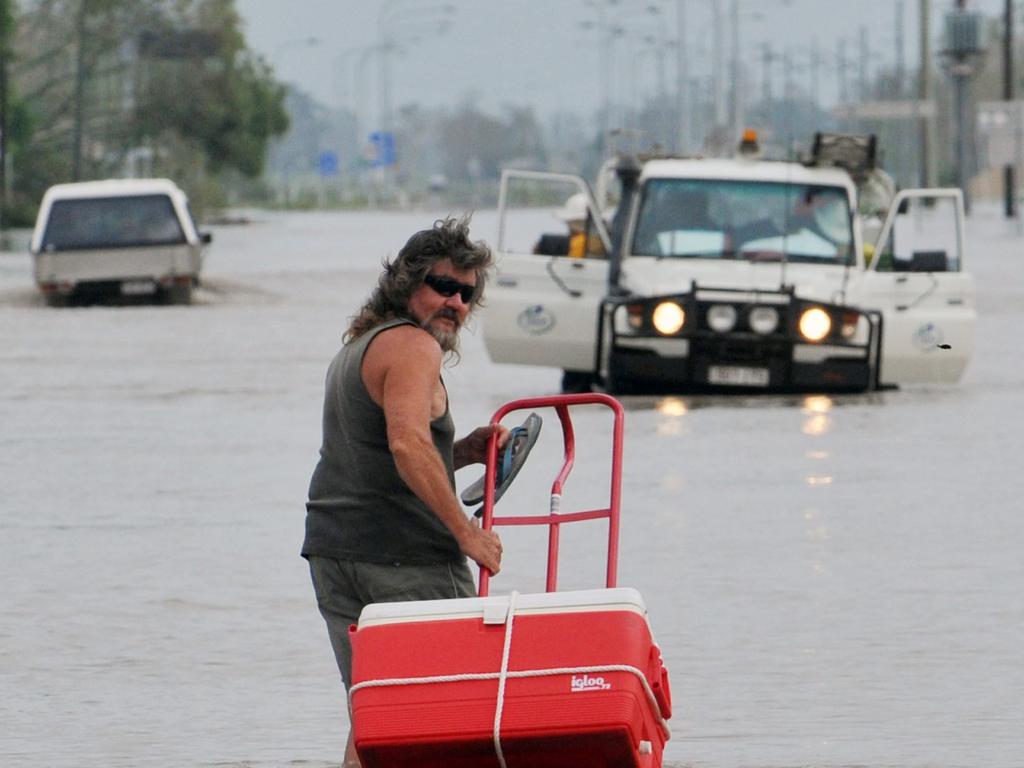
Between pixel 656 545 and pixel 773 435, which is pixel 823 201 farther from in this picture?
pixel 656 545

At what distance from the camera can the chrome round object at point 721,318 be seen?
18.8 m

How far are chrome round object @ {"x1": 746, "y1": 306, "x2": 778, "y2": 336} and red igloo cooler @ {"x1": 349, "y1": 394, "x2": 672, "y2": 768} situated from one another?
13207 mm

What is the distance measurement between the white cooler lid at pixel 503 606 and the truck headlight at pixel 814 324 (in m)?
13.2

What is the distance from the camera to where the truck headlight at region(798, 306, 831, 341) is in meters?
18.7

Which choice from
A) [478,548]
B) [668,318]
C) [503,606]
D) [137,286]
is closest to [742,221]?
[668,318]

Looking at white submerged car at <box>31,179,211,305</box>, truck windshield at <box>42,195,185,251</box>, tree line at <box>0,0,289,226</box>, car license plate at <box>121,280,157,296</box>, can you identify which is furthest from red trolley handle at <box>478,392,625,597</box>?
tree line at <box>0,0,289,226</box>

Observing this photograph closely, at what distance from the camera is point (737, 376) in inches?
757

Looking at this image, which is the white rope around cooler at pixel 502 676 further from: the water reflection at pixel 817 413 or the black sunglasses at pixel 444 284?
the water reflection at pixel 817 413

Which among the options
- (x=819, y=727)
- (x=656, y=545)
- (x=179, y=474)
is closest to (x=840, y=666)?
(x=819, y=727)

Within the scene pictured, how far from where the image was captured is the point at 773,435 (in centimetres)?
1717

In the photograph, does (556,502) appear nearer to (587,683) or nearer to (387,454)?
(387,454)

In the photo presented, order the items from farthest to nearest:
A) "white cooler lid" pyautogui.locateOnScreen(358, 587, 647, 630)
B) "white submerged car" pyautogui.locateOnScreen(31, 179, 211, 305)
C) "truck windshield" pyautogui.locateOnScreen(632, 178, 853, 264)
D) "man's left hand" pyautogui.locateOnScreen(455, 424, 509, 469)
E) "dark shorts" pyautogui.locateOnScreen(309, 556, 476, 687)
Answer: "white submerged car" pyautogui.locateOnScreen(31, 179, 211, 305) < "truck windshield" pyautogui.locateOnScreen(632, 178, 853, 264) < "man's left hand" pyautogui.locateOnScreen(455, 424, 509, 469) < "dark shorts" pyautogui.locateOnScreen(309, 556, 476, 687) < "white cooler lid" pyautogui.locateOnScreen(358, 587, 647, 630)

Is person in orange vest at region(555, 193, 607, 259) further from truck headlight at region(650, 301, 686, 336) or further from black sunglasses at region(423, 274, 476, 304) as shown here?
black sunglasses at region(423, 274, 476, 304)

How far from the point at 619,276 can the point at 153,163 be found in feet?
248
